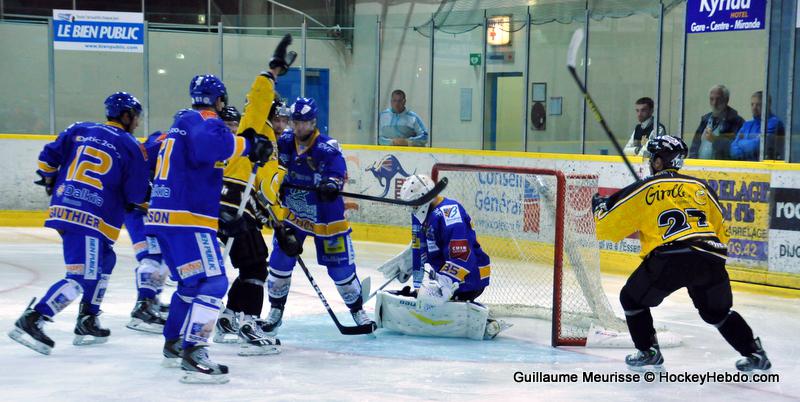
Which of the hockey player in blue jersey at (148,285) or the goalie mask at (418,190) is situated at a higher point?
the goalie mask at (418,190)

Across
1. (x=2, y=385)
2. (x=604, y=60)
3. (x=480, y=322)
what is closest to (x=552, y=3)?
(x=604, y=60)

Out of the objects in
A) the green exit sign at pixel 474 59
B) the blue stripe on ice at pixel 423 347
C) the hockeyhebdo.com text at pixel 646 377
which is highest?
the green exit sign at pixel 474 59

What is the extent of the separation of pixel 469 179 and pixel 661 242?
403cm

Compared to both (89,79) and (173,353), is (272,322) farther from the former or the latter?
(89,79)

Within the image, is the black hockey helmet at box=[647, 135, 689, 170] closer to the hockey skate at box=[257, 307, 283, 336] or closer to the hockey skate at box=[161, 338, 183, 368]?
the hockey skate at box=[257, 307, 283, 336]

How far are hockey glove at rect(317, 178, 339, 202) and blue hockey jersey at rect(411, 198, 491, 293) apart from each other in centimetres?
57

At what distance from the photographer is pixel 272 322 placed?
18.5 ft

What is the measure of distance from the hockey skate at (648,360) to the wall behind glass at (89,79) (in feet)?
27.2

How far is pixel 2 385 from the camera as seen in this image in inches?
174

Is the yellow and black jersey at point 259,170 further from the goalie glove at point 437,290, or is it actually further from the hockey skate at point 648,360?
the hockey skate at point 648,360

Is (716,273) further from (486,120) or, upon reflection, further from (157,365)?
(486,120)

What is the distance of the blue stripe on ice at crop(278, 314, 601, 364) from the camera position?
5.20 m

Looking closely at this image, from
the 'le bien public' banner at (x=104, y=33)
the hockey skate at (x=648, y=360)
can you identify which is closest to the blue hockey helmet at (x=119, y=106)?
the hockey skate at (x=648, y=360)

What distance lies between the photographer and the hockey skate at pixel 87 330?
17.5 ft
